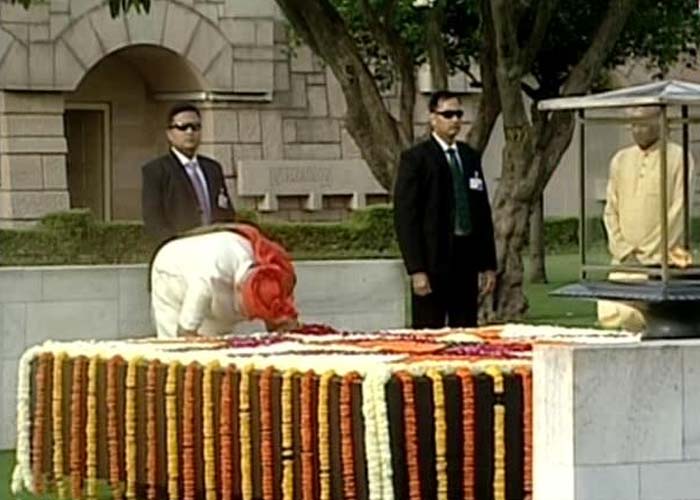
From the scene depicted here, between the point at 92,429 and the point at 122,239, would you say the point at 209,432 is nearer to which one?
the point at 92,429

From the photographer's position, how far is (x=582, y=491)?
8.16 metres

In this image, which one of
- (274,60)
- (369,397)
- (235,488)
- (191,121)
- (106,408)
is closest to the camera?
(369,397)

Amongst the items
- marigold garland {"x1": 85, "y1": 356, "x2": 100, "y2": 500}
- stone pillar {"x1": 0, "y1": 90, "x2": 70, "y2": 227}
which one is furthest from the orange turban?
stone pillar {"x1": 0, "y1": 90, "x2": 70, "y2": 227}

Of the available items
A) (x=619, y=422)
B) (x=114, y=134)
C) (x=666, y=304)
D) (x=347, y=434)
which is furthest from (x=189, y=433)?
(x=114, y=134)

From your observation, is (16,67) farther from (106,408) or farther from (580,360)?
(580,360)

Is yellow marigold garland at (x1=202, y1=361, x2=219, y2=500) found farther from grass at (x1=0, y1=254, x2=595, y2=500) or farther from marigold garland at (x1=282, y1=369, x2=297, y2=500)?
grass at (x1=0, y1=254, x2=595, y2=500)

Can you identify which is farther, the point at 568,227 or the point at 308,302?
the point at 568,227

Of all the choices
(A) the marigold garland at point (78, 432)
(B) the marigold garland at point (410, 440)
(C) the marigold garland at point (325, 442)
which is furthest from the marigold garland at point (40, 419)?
(B) the marigold garland at point (410, 440)

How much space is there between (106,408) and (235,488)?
1.21 metres

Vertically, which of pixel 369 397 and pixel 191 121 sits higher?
pixel 191 121

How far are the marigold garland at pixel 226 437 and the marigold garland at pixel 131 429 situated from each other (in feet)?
2.59

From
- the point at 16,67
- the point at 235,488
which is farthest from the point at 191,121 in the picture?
the point at 16,67

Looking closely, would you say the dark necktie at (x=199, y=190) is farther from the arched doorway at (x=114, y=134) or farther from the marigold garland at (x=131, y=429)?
the arched doorway at (x=114, y=134)

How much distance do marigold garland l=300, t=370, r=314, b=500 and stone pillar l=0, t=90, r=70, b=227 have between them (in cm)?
2413
